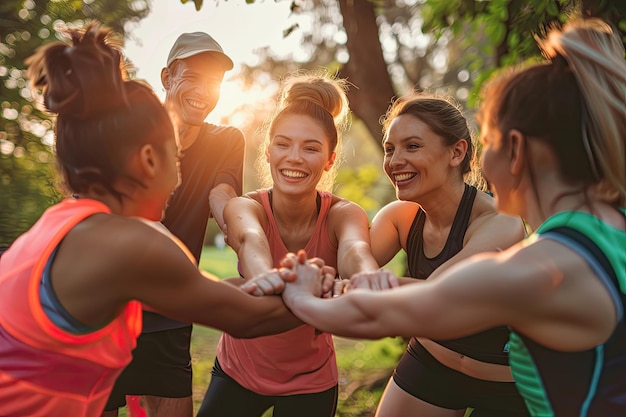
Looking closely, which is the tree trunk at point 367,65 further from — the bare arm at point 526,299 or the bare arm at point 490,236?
the bare arm at point 526,299

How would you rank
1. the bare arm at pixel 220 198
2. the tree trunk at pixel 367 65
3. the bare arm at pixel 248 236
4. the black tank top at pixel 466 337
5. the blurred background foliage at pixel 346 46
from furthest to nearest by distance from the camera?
1. the tree trunk at pixel 367 65
2. the blurred background foliage at pixel 346 46
3. the bare arm at pixel 220 198
4. the black tank top at pixel 466 337
5. the bare arm at pixel 248 236

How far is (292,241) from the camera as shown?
11.4 ft

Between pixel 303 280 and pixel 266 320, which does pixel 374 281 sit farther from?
pixel 266 320

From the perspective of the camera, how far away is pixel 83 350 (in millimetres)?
1992

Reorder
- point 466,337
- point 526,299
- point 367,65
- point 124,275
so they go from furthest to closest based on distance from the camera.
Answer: point 367,65
point 466,337
point 124,275
point 526,299

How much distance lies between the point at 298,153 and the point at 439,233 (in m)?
0.79

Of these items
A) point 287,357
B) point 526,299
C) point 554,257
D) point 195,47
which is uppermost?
point 195,47

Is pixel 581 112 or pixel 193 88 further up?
pixel 581 112

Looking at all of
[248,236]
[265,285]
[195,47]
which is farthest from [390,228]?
[195,47]

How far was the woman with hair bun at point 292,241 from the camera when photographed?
11.1ft

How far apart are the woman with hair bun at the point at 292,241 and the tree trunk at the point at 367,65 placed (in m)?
2.76

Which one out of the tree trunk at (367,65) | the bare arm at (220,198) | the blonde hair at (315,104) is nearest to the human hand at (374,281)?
the blonde hair at (315,104)

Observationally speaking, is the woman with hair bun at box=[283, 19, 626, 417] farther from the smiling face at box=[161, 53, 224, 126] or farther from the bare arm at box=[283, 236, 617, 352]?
the smiling face at box=[161, 53, 224, 126]

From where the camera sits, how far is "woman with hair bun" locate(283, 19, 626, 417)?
1.80 metres
